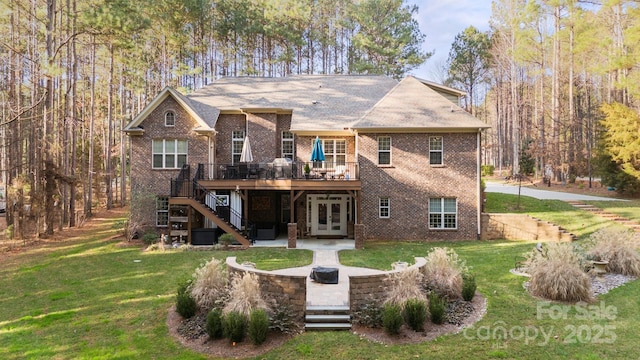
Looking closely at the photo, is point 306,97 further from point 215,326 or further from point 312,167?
point 215,326

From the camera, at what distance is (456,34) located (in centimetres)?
4228

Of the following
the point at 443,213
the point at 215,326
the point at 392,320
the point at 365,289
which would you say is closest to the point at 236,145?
the point at 443,213

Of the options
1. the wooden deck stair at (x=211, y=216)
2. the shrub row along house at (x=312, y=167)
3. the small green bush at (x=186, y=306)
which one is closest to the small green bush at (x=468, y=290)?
the small green bush at (x=186, y=306)

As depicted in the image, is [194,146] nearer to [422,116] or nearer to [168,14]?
[422,116]

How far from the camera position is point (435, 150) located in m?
18.2

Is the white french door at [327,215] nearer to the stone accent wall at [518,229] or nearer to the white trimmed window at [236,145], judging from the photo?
the white trimmed window at [236,145]

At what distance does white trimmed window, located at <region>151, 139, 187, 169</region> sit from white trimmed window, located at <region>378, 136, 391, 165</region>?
34.6ft

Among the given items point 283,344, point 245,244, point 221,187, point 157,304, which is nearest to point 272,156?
point 221,187

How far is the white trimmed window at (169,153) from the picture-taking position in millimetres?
19203

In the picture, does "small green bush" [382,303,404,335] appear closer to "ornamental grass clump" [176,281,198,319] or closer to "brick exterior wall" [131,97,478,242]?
"ornamental grass clump" [176,281,198,319]

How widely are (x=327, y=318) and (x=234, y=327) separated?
6.98 ft

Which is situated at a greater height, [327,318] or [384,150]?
[384,150]

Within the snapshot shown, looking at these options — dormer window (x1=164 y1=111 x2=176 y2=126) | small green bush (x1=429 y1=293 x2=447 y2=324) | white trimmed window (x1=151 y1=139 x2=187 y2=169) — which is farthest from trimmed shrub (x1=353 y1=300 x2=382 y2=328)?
dormer window (x1=164 y1=111 x2=176 y2=126)

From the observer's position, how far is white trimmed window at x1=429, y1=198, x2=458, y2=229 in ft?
59.6
